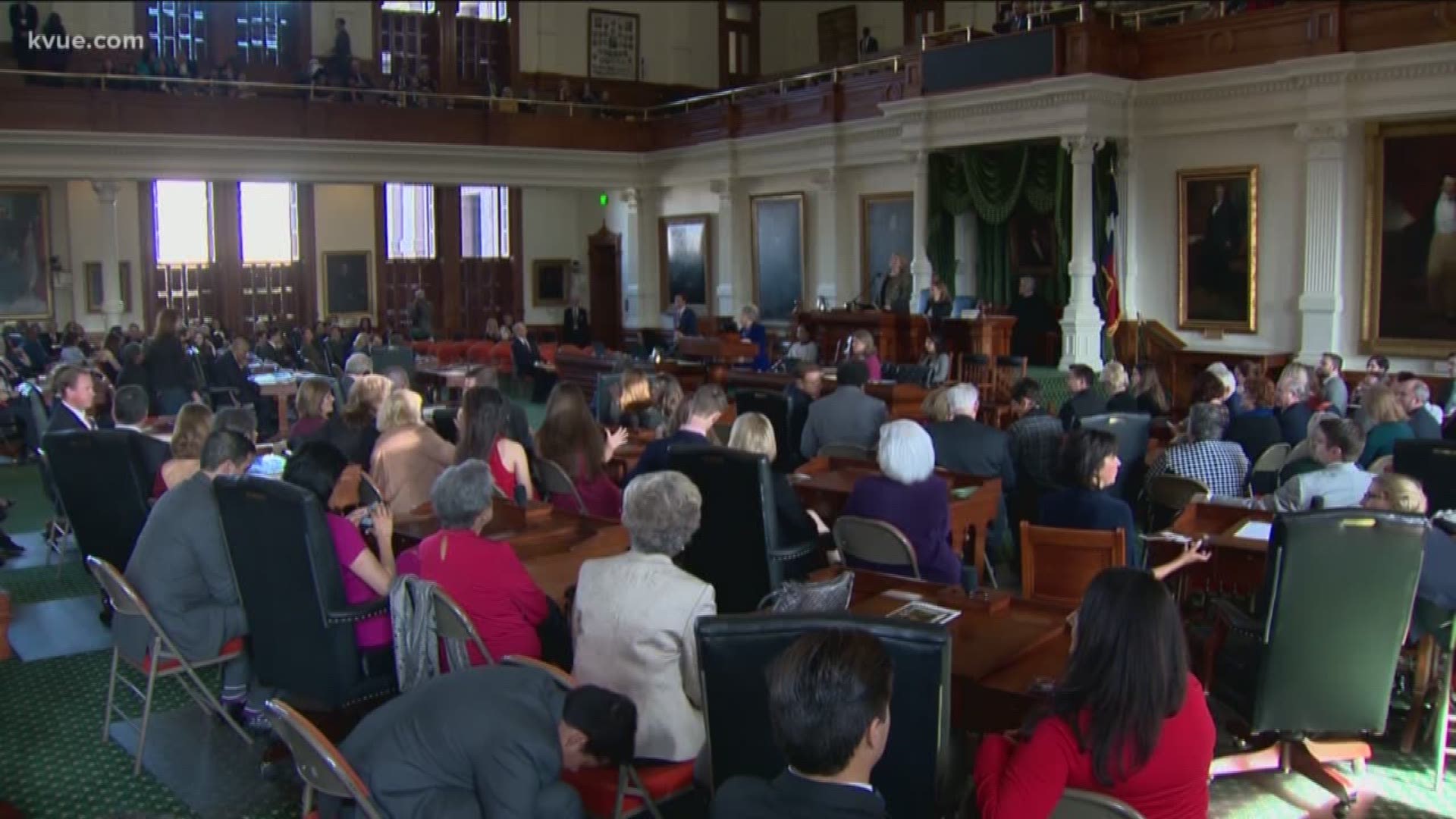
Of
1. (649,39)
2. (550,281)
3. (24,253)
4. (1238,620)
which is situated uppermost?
(649,39)

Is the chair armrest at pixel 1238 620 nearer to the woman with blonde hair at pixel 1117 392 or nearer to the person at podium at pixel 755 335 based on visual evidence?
the woman with blonde hair at pixel 1117 392

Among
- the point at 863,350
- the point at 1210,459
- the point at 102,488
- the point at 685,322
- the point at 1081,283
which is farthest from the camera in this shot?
the point at 685,322

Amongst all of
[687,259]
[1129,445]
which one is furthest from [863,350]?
[687,259]

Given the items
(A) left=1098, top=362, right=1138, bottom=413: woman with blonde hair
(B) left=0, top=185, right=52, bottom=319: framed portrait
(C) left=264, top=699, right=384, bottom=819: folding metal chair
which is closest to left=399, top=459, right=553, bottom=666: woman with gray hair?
(C) left=264, top=699, right=384, bottom=819: folding metal chair

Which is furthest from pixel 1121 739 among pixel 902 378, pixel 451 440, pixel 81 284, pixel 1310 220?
pixel 81 284

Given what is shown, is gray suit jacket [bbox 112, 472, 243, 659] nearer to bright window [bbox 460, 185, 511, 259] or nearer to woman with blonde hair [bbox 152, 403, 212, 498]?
woman with blonde hair [bbox 152, 403, 212, 498]

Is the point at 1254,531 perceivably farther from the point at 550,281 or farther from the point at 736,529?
the point at 550,281

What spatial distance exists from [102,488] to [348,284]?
19.0 metres

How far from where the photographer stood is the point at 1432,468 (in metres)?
6.38

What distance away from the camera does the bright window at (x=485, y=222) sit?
25.8 meters

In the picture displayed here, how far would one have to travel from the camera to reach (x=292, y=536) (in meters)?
4.57

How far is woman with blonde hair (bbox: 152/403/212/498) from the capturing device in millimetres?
6473

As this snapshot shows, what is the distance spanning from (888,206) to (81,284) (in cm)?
1360

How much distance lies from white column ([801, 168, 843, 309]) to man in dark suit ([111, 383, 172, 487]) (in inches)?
494
